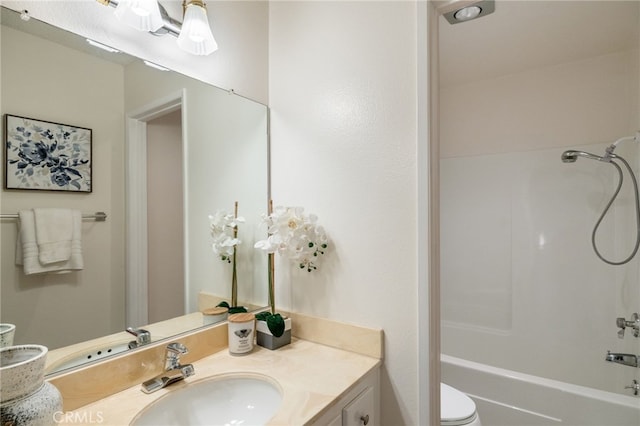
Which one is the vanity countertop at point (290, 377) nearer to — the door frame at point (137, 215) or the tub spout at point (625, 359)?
the door frame at point (137, 215)

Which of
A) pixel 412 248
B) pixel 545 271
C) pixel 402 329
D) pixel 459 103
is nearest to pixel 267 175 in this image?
pixel 412 248

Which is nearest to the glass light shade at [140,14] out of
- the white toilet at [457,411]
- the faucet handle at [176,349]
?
the faucet handle at [176,349]

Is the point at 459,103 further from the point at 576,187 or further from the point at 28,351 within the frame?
the point at 28,351

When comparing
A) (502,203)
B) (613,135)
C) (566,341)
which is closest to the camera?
(613,135)

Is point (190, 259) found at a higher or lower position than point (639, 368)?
higher

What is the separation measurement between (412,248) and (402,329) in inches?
11.2

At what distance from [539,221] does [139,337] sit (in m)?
2.34

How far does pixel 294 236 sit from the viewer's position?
3.92ft

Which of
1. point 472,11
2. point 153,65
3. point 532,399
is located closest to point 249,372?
point 153,65

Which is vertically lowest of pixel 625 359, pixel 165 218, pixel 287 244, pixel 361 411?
pixel 625 359

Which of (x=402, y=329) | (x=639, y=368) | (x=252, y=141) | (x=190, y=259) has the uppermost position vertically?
(x=252, y=141)

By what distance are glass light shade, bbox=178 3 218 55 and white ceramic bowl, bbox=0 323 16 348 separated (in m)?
0.93

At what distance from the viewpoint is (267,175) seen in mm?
1420

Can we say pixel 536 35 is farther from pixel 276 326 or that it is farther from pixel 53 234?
pixel 53 234
